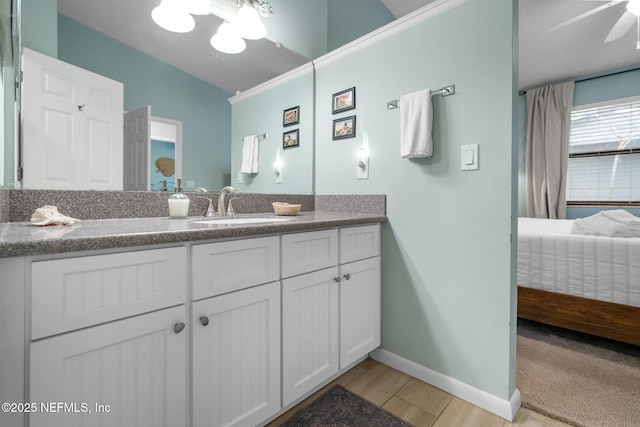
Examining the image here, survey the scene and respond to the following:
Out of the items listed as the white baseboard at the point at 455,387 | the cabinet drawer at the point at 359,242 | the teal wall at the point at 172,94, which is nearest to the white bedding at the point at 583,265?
the white baseboard at the point at 455,387

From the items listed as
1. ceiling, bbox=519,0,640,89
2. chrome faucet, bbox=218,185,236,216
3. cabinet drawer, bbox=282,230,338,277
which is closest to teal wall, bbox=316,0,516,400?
cabinet drawer, bbox=282,230,338,277

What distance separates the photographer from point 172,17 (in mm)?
1450

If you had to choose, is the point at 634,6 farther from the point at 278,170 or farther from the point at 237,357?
the point at 237,357

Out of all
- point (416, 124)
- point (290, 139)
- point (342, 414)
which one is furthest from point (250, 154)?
point (342, 414)

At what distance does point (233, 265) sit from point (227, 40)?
136 cm

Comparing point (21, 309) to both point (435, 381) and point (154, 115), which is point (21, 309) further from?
point (435, 381)

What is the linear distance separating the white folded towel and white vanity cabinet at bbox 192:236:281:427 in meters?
0.81

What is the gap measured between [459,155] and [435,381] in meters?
1.16

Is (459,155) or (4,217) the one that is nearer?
(4,217)

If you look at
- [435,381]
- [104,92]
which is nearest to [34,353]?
[104,92]

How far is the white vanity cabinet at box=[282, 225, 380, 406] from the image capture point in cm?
121

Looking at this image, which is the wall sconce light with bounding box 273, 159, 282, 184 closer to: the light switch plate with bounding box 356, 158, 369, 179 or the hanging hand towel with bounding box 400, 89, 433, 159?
the light switch plate with bounding box 356, 158, 369, 179

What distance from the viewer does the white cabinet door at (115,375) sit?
2.21 ft

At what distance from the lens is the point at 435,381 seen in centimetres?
154
